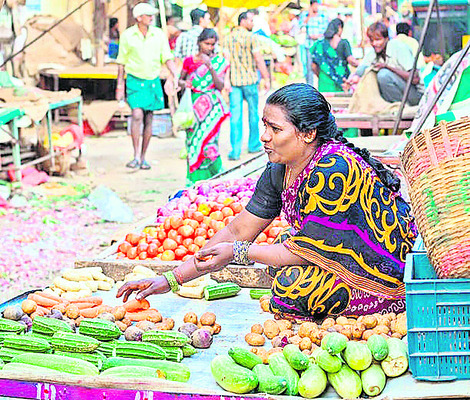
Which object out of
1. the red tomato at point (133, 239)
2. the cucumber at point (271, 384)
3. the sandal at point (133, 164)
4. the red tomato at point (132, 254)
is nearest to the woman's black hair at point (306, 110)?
the cucumber at point (271, 384)

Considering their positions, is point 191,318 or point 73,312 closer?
point 191,318

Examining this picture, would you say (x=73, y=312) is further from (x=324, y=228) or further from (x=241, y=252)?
(x=324, y=228)

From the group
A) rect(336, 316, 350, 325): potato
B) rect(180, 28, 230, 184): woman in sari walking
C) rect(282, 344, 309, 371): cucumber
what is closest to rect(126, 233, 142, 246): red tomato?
rect(336, 316, 350, 325): potato

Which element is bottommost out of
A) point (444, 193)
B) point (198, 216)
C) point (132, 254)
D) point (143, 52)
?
point (132, 254)

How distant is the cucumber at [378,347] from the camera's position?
2982mm

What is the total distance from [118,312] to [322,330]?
990 millimetres

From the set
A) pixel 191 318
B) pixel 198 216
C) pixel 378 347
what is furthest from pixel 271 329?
pixel 198 216

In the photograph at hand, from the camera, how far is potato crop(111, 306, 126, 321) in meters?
3.83

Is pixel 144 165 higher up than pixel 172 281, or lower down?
lower down

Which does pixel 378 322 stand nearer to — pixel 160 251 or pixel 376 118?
pixel 160 251

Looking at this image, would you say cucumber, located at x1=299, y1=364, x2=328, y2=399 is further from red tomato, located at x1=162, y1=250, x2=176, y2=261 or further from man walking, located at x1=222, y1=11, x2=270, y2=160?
man walking, located at x1=222, y1=11, x2=270, y2=160

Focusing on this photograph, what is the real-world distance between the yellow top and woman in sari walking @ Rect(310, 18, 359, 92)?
2.77 meters

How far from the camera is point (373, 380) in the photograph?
9.49ft

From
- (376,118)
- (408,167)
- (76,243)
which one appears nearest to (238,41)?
(376,118)
